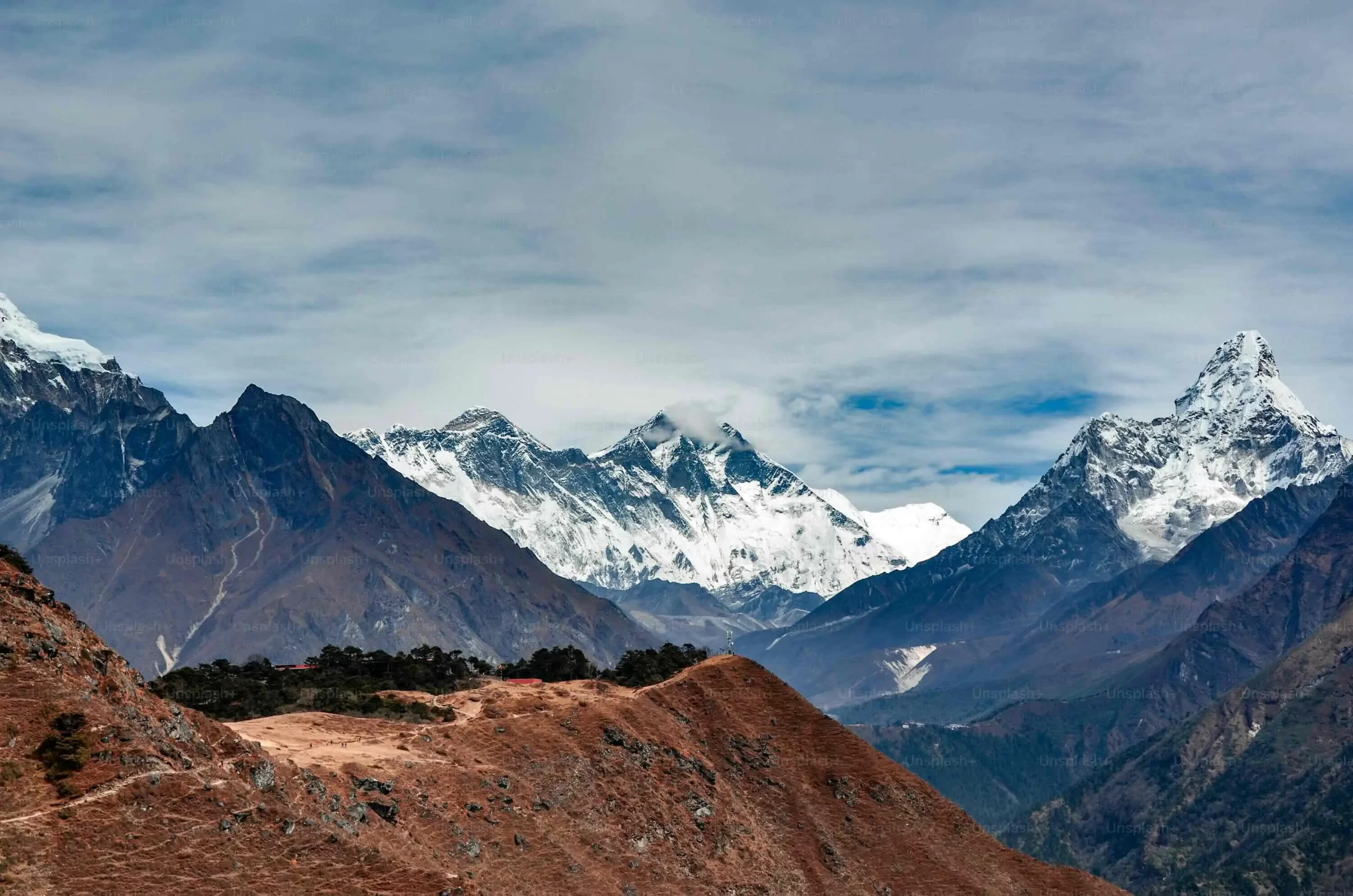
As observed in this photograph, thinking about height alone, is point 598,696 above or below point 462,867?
above

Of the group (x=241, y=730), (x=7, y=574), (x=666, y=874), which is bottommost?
(x=666, y=874)

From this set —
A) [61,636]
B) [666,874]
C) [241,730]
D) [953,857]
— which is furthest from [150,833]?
[953,857]

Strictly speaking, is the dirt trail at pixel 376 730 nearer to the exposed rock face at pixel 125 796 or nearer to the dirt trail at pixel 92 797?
the exposed rock face at pixel 125 796

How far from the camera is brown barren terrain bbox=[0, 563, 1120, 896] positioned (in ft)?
347

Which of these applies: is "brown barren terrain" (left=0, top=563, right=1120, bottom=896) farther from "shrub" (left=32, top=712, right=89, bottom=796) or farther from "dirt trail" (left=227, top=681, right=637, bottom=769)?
"dirt trail" (left=227, top=681, right=637, bottom=769)

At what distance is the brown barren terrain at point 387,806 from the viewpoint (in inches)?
4158

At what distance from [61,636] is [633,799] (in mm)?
77213

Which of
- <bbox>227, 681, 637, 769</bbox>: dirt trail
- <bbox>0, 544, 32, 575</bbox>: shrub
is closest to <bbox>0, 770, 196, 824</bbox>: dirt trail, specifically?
<bbox>0, 544, 32, 575</bbox>: shrub

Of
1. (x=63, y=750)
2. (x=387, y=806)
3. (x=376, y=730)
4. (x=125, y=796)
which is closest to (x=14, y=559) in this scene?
(x=63, y=750)

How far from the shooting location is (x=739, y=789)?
7820 inches

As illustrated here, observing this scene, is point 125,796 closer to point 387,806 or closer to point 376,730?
point 387,806

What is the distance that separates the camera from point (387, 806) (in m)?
141

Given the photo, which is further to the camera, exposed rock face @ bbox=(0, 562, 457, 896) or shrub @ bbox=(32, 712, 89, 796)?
shrub @ bbox=(32, 712, 89, 796)

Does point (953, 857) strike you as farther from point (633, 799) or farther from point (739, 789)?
point (633, 799)
